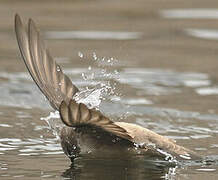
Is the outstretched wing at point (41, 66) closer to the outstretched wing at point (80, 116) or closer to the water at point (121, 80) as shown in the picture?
the water at point (121, 80)

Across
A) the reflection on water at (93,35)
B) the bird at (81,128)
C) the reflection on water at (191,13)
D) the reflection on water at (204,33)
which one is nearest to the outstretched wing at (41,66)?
the bird at (81,128)

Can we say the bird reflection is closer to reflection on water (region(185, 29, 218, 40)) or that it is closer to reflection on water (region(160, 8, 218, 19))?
reflection on water (region(185, 29, 218, 40))

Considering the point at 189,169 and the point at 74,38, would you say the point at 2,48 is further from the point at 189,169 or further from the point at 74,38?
the point at 189,169

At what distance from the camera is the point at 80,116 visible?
173 inches

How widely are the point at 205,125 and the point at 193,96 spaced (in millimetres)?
930

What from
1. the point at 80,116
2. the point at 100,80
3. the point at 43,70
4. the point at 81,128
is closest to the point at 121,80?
the point at 100,80

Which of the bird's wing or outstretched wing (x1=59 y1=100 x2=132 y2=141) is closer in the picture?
outstretched wing (x1=59 y1=100 x2=132 y2=141)

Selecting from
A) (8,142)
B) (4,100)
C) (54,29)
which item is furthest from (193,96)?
(54,29)

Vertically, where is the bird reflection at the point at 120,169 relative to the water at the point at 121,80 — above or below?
below

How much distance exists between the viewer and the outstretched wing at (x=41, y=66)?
5141mm

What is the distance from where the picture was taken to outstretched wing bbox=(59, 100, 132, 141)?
171 inches

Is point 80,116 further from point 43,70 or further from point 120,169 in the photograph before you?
point 43,70

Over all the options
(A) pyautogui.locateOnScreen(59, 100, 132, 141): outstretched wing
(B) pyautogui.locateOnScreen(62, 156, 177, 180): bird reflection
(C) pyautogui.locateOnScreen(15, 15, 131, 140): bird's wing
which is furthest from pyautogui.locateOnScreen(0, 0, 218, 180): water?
(A) pyautogui.locateOnScreen(59, 100, 132, 141): outstretched wing

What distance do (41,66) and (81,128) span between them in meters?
0.75
